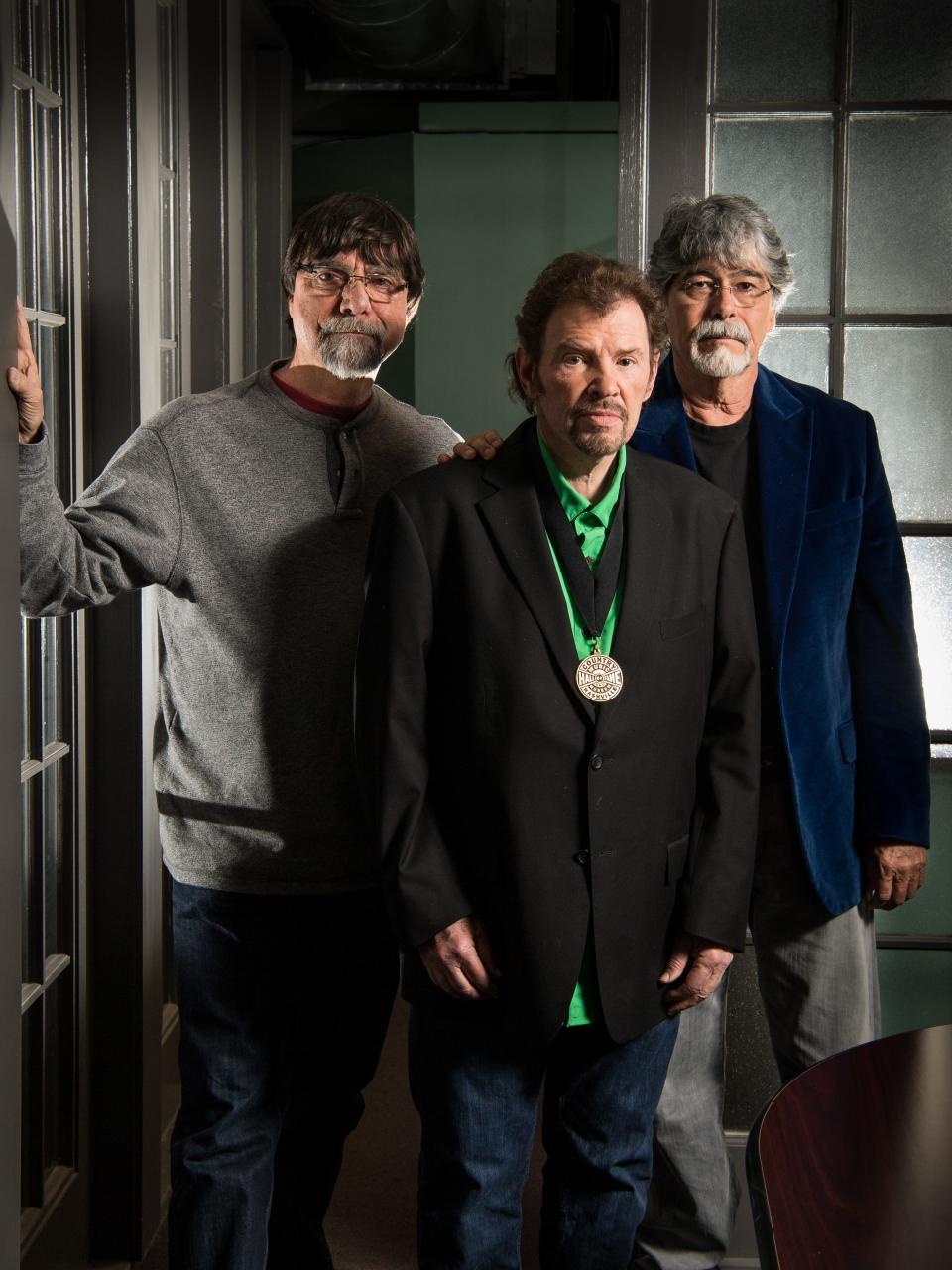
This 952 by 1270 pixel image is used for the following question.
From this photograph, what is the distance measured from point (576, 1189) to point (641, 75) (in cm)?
187

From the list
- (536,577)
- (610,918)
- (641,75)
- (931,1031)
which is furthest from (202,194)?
(931,1031)

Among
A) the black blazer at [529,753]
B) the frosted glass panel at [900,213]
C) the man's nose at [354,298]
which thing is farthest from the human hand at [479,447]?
the frosted glass panel at [900,213]

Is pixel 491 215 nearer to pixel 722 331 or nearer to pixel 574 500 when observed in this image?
pixel 722 331

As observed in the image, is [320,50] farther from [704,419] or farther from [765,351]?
[704,419]

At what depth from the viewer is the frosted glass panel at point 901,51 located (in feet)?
7.68

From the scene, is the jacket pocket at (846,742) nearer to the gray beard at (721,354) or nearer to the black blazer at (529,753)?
the black blazer at (529,753)

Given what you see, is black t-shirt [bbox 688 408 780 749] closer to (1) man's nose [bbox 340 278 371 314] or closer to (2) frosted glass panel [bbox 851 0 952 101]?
(1) man's nose [bbox 340 278 371 314]

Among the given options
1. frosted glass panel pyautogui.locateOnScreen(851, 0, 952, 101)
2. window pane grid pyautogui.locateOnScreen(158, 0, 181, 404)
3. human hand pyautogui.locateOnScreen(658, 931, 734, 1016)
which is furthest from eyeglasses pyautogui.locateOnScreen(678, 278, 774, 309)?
window pane grid pyautogui.locateOnScreen(158, 0, 181, 404)

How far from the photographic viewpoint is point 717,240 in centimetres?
186

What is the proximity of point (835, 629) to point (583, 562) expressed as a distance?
478 mm

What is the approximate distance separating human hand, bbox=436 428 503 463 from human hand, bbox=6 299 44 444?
0.49 meters

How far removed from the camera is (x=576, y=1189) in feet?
5.37

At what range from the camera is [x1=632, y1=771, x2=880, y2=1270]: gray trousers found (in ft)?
6.19

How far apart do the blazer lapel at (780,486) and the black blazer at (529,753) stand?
246 mm
